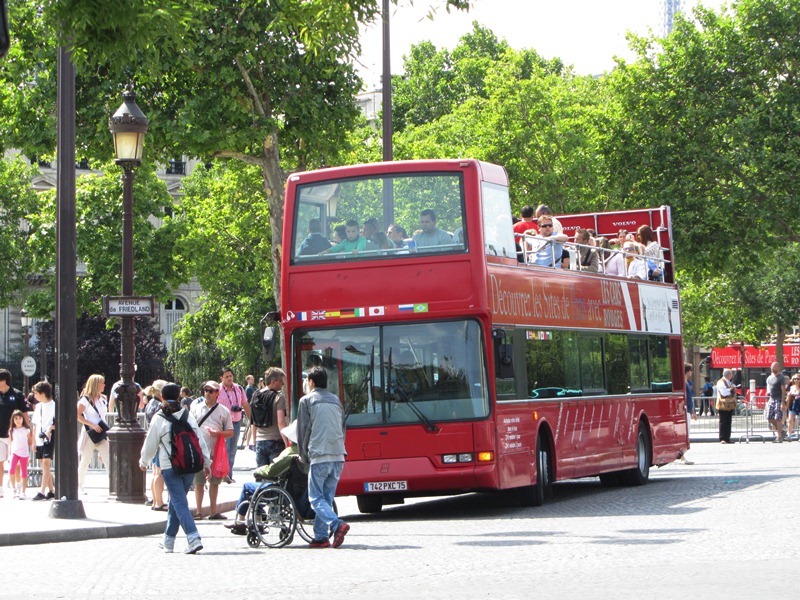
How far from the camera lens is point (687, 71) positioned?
38.5m

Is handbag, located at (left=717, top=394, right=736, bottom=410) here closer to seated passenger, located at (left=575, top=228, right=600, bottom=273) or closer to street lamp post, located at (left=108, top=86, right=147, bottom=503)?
seated passenger, located at (left=575, top=228, right=600, bottom=273)

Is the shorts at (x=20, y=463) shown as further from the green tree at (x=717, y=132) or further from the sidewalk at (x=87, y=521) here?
the green tree at (x=717, y=132)

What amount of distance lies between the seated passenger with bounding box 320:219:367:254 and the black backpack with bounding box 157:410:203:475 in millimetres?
3586

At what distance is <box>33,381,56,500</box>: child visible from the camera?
837 inches

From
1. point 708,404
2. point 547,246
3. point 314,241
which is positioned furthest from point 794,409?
point 314,241

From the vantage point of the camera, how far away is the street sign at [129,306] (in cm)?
1891

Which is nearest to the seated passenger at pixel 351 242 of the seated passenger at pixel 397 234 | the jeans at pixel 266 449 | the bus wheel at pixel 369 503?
the seated passenger at pixel 397 234

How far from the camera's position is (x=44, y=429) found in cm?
2155

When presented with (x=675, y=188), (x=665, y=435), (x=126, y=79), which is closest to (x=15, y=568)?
(x=665, y=435)

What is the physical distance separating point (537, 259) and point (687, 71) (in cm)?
2149

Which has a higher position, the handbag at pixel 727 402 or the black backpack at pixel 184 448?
the handbag at pixel 727 402

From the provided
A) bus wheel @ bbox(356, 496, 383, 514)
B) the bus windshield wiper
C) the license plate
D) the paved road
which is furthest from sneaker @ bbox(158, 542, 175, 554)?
bus wheel @ bbox(356, 496, 383, 514)

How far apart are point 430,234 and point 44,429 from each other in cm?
796

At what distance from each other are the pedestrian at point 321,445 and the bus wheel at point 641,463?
894 centimetres
